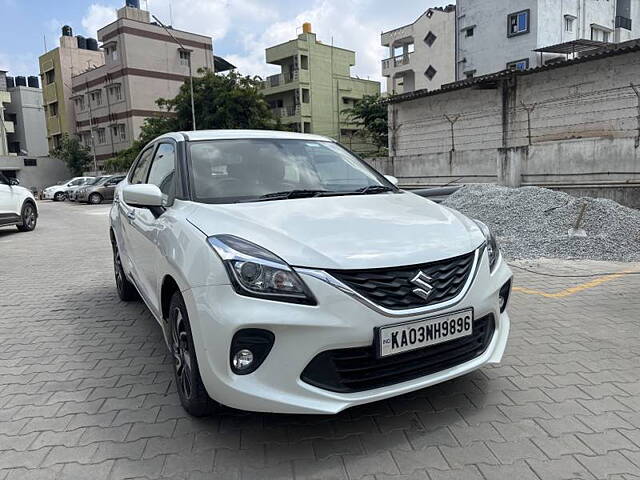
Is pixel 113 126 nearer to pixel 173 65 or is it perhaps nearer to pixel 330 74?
pixel 173 65

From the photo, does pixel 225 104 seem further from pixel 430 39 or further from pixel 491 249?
pixel 491 249

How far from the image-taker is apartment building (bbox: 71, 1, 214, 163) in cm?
4047

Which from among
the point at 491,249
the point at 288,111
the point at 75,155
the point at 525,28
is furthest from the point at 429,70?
the point at 491,249

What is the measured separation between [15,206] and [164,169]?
10524 mm

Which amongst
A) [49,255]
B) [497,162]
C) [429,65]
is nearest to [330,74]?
[429,65]

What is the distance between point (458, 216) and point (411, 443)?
1.39 m

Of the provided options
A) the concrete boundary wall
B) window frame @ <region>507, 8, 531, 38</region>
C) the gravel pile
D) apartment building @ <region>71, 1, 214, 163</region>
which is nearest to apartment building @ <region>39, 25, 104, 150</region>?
apartment building @ <region>71, 1, 214, 163</region>

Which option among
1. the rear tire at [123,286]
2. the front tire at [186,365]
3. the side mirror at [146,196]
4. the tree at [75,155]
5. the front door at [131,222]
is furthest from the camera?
the tree at [75,155]

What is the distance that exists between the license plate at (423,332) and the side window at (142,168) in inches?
119

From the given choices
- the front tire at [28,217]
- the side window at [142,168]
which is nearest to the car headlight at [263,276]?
the side window at [142,168]

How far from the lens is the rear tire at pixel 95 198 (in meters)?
25.7

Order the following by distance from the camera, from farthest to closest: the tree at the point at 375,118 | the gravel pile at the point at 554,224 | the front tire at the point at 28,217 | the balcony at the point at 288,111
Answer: the balcony at the point at 288,111 → the tree at the point at 375,118 → the front tire at the point at 28,217 → the gravel pile at the point at 554,224

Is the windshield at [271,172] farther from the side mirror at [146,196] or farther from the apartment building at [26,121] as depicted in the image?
the apartment building at [26,121]

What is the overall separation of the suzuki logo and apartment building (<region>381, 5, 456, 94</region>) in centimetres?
3315
